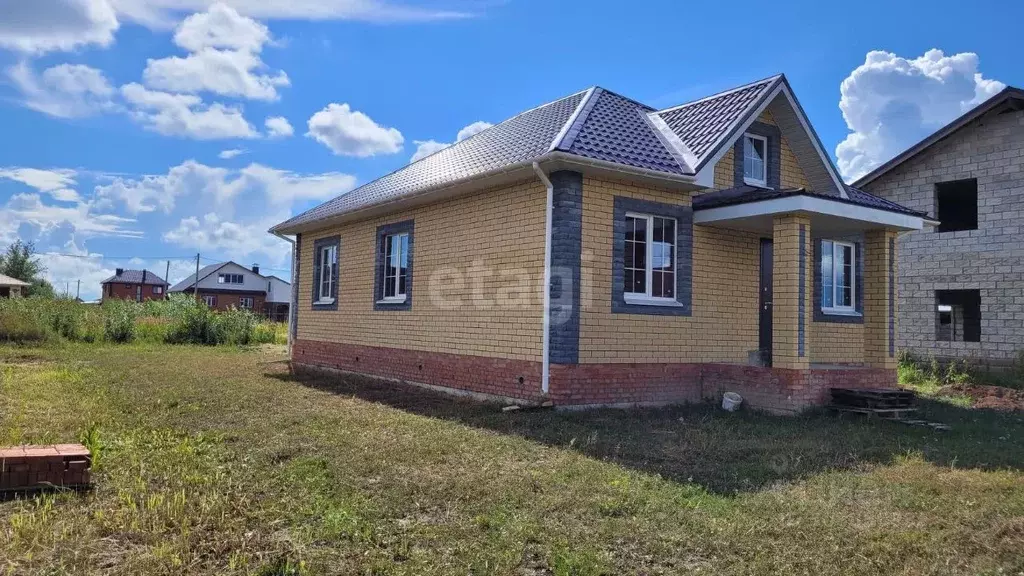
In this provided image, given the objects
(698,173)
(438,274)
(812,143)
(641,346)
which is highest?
(812,143)

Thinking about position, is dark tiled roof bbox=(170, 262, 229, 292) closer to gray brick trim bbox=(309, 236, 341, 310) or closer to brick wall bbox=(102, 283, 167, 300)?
brick wall bbox=(102, 283, 167, 300)

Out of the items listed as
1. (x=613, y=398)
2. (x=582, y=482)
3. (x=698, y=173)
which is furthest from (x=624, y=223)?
(x=582, y=482)

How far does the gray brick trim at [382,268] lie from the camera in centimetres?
1254

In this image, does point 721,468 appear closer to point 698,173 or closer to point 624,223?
point 624,223

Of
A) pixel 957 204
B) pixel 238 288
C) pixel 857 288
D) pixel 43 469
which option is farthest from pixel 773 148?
pixel 238 288

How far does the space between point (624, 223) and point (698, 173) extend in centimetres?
134

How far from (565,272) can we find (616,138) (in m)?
2.41

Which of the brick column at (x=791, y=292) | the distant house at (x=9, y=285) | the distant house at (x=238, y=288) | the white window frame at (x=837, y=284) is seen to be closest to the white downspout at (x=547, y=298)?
the brick column at (x=791, y=292)

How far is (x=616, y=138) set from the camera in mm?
10242

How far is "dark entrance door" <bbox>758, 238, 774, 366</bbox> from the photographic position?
38.0ft

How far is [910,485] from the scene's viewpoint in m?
5.74

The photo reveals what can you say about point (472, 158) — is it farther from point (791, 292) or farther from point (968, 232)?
point (968, 232)

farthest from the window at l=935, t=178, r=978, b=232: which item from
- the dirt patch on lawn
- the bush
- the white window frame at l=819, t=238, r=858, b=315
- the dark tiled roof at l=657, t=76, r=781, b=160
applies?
the bush

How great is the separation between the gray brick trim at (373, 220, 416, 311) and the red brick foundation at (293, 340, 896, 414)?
1.48 meters
